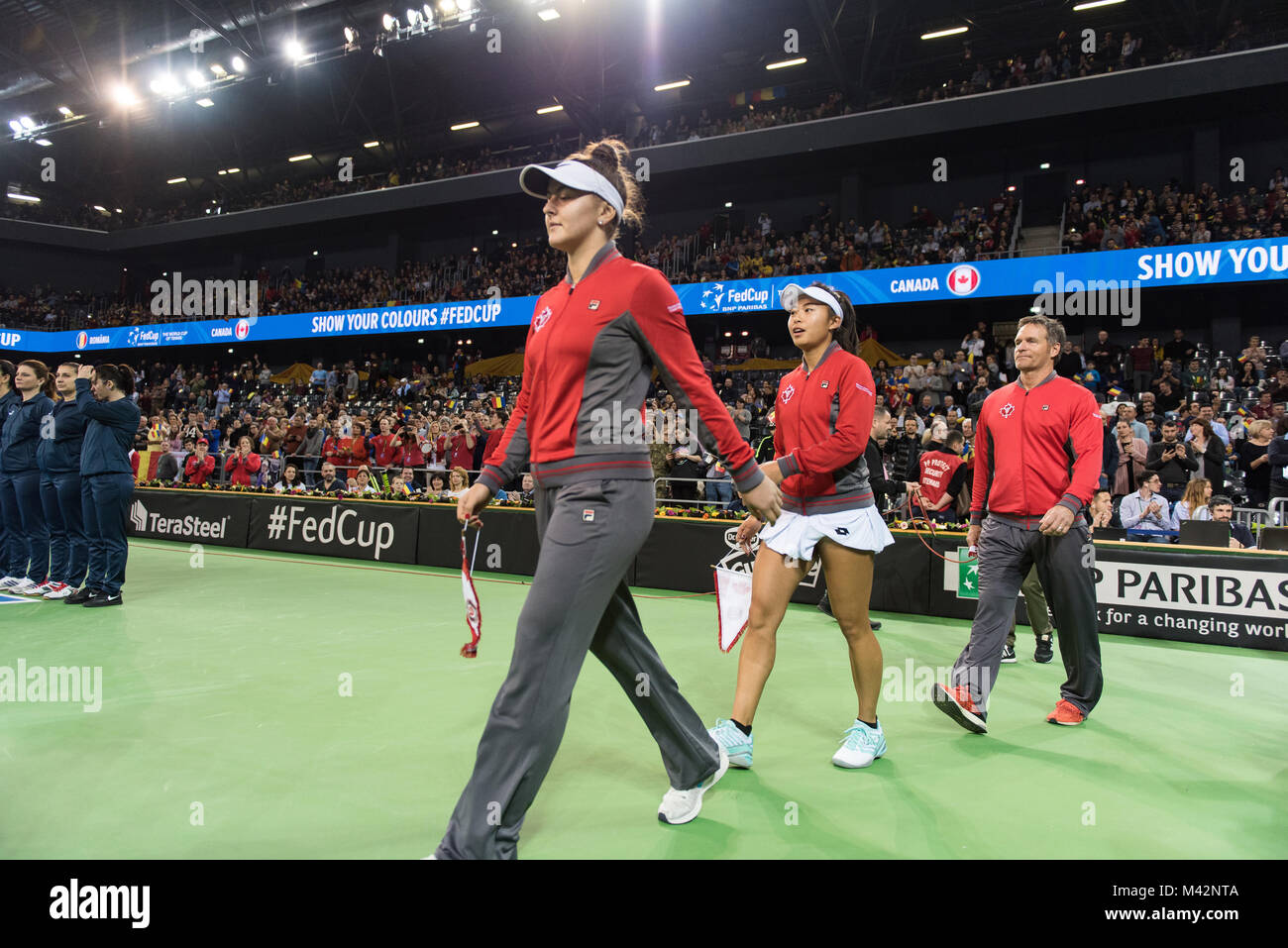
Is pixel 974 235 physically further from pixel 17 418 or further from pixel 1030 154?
pixel 17 418

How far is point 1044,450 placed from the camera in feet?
13.1

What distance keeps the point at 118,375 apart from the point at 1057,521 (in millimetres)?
7083

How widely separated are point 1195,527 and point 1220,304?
14374mm

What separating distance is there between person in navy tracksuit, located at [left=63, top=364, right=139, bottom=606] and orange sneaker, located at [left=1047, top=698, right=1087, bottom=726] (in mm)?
6857

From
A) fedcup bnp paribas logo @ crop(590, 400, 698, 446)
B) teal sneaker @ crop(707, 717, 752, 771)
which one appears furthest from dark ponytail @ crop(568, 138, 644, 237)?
teal sneaker @ crop(707, 717, 752, 771)

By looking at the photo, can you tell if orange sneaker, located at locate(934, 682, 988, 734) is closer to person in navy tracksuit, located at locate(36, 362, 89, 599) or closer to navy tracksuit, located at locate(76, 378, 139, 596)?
navy tracksuit, located at locate(76, 378, 139, 596)

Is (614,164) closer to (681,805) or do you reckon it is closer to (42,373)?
(681,805)

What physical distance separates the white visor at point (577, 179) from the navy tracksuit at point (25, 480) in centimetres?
665

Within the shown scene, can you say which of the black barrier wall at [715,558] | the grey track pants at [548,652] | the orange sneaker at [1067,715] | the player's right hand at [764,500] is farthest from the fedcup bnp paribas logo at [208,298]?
the player's right hand at [764,500]

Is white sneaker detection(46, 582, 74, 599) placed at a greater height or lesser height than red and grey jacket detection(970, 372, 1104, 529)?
lesser

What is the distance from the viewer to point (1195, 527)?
6.91m

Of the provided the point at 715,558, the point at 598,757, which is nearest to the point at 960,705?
the point at 598,757

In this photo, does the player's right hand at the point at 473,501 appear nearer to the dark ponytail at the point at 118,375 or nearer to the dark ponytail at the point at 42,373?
the dark ponytail at the point at 118,375

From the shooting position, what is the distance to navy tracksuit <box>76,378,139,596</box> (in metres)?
6.65
